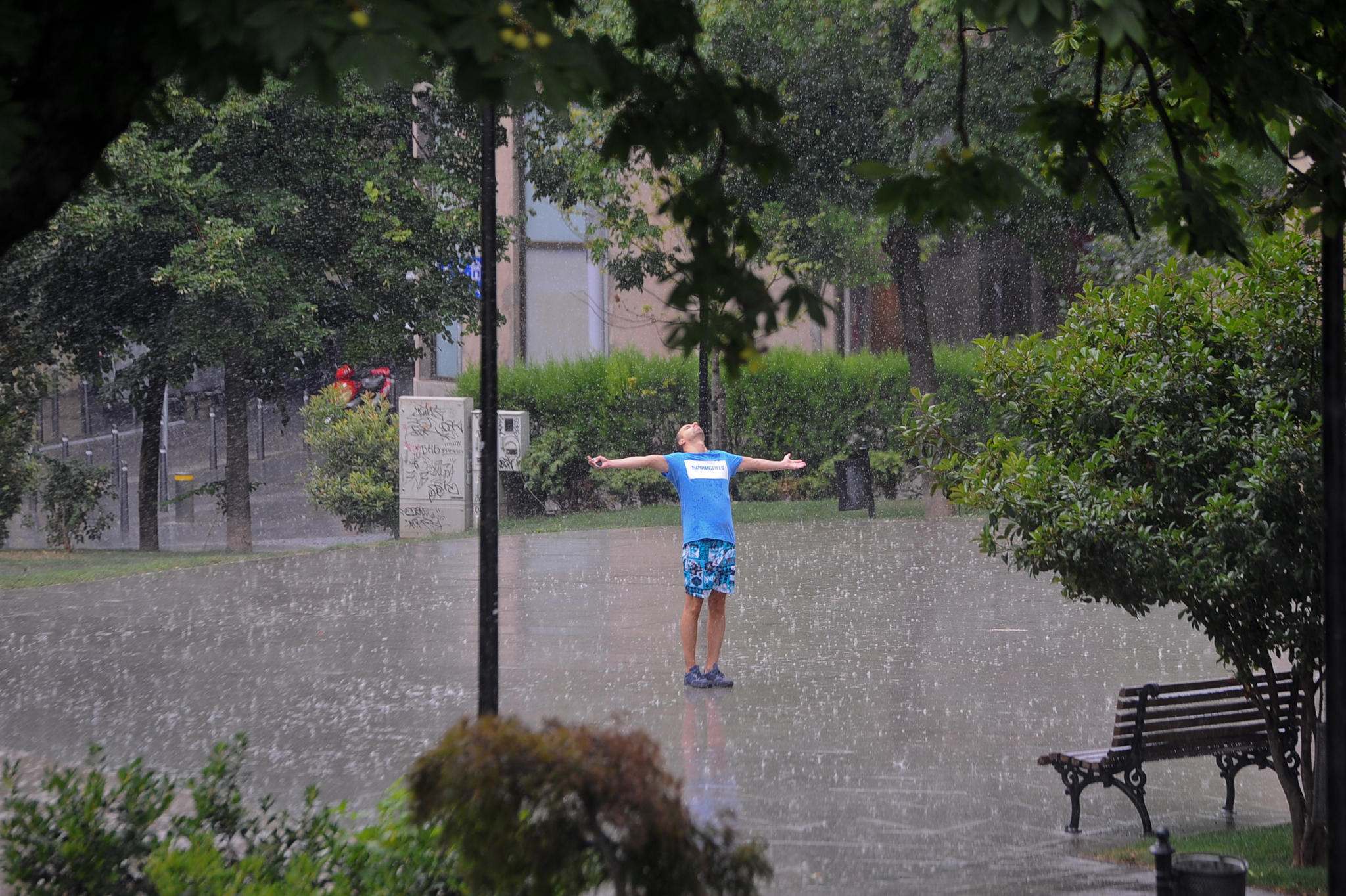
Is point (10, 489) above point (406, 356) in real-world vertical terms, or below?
below

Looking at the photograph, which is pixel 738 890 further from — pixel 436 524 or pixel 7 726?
pixel 436 524

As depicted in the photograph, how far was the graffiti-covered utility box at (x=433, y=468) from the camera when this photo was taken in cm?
2111

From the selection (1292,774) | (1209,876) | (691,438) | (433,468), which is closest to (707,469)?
(691,438)

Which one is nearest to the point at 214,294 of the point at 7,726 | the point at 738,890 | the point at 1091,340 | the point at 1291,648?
the point at 7,726

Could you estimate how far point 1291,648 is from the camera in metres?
5.66

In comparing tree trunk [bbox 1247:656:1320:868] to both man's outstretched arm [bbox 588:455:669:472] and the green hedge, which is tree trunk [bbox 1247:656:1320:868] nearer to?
man's outstretched arm [bbox 588:455:669:472]

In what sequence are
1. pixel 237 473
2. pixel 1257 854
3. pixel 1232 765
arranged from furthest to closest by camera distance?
pixel 237 473, pixel 1232 765, pixel 1257 854

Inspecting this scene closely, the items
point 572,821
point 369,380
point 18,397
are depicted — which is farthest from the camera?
point 369,380

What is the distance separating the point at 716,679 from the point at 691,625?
39 cm

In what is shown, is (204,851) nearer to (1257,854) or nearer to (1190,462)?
(1190,462)

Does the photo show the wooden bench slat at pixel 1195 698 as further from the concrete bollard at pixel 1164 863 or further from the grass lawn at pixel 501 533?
the grass lawn at pixel 501 533

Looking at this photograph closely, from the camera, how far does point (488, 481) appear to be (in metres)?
5.63

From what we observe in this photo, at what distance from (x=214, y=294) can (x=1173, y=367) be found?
13.6m

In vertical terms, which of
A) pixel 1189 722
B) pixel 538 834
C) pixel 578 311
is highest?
pixel 578 311
